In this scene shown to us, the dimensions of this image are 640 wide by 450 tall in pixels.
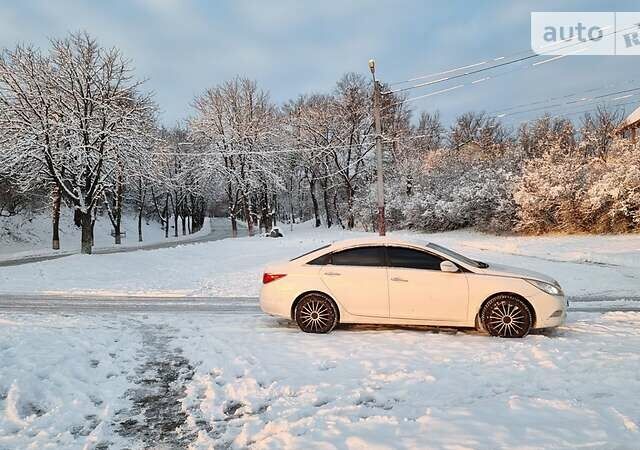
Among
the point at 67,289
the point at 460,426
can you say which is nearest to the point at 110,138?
the point at 67,289

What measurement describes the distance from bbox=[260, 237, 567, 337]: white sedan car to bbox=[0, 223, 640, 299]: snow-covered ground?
4.77 metres

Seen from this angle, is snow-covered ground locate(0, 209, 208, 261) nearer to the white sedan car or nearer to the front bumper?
→ the white sedan car

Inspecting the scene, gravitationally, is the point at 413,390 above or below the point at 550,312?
below

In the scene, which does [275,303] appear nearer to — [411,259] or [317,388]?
[411,259]

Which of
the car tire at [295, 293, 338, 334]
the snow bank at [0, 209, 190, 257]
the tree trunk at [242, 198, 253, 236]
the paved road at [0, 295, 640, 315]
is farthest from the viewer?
the tree trunk at [242, 198, 253, 236]

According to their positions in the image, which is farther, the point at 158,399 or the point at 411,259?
the point at 411,259

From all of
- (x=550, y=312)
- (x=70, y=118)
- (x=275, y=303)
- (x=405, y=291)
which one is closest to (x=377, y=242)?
(x=405, y=291)

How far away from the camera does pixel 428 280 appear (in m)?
7.10

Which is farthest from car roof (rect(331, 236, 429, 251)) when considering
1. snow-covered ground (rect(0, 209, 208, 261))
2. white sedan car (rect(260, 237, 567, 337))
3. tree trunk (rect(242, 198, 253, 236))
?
tree trunk (rect(242, 198, 253, 236))

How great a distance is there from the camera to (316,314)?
738 cm

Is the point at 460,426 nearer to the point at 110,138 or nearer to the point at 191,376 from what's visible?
the point at 191,376

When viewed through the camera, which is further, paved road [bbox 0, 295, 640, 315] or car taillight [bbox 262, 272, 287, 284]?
paved road [bbox 0, 295, 640, 315]

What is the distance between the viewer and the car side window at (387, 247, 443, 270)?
23.7 feet

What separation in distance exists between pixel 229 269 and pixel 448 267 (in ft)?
37.5
